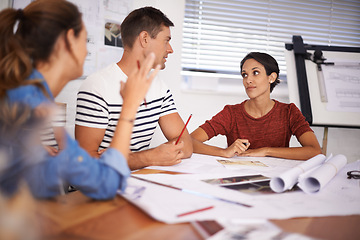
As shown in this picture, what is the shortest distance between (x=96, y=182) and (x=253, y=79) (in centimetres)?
142

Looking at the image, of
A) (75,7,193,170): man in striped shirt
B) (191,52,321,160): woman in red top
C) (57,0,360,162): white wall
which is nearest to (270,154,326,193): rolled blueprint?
(75,7,193,170): man in striped shirt

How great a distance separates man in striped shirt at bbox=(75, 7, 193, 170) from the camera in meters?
1.07

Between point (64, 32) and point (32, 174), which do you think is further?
point (64, 32)

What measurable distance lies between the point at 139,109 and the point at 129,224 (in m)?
0.83

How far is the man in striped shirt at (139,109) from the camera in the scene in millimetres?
1071

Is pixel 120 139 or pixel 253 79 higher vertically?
pixel 253 79

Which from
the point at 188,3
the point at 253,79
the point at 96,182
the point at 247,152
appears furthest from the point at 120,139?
the point at 188,3

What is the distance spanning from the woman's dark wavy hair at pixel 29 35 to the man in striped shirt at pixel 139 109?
0.40 metres

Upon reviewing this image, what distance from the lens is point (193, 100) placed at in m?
2.49

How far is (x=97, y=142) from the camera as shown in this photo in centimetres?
116

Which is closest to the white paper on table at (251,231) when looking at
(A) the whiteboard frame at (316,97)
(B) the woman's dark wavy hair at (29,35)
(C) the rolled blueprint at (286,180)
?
(C) the rolled blueprint at (286,180)

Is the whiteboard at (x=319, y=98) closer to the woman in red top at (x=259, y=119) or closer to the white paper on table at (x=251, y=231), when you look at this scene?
the woman in red top at (x=259, y=119)

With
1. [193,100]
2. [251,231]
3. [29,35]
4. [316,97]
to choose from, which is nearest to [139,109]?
[29,35]

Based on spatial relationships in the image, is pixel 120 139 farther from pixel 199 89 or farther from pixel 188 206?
pixel 199 89
